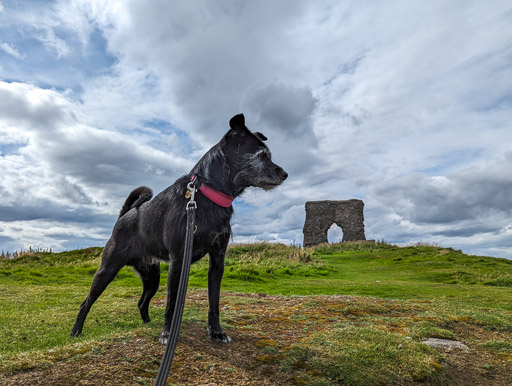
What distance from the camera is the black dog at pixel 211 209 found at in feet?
13.5

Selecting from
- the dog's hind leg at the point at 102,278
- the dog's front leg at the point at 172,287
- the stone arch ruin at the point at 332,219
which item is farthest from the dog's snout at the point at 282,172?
the stone arch ruin at the point at 332,219

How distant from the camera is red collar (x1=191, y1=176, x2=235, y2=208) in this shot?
4.16 m

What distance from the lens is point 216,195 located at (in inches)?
164

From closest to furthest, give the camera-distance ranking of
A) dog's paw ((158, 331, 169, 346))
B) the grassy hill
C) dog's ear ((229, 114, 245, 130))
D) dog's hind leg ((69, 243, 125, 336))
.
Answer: the grassy hill, dog's paw ((158, 331, 169, 346)), dog's ear ((229, 114, 245, 130)), dog's hind leg ((69, 243, 125, 336))

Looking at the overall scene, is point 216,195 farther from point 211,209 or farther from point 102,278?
point 102,278

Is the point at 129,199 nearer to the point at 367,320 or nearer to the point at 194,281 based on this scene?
the point at 367,320

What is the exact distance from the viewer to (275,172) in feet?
14.5

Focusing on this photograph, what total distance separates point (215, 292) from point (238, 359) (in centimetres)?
86

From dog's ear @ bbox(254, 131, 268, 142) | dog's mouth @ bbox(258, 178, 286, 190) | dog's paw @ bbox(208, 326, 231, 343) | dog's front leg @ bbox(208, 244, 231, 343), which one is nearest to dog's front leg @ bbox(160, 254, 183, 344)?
dog's front leg @ bbox(208, 244, 231, 343)

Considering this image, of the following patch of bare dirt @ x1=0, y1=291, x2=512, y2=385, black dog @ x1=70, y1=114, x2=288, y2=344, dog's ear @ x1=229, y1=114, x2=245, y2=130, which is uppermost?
dog's ear @ x1=229, y1=114, x2=245, y2=130

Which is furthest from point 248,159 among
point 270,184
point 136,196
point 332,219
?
point 332,219

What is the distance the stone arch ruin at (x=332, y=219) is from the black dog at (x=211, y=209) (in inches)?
1769

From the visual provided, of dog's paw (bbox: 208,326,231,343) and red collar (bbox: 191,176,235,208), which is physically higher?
red collar (bbox: 191,176,235,208)

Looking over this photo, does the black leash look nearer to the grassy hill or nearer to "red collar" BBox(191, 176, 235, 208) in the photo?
"red collar" BBox(191, 176, 235, 208)
